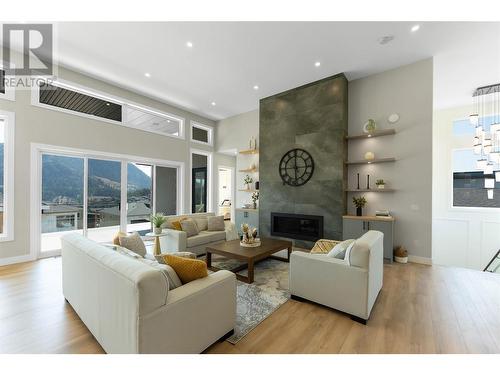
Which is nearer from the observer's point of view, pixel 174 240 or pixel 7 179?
pixel 7 179

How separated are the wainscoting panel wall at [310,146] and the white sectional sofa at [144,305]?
350cm

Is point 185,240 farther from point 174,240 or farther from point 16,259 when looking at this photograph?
point 16,259

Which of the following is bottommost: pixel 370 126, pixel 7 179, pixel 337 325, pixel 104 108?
pixel 337 325

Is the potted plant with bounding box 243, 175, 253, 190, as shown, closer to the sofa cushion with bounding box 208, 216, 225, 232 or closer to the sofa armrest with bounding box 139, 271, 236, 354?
the sofa cushion with bounding box 208, 216, 225, 232

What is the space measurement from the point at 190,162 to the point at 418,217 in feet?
19.6

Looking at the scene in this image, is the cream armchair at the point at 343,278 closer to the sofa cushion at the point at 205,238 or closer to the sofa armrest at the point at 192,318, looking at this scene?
the sofa armrest at the point at 192,318

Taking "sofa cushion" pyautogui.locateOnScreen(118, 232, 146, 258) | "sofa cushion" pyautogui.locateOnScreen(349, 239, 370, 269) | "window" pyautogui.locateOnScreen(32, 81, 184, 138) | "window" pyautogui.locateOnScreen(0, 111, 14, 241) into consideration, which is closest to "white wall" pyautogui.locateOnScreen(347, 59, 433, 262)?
"sofa cushion" pyautogui.locateOnScreen(349, 239, 370, 269)

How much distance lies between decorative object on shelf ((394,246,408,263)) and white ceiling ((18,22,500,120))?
362 cm

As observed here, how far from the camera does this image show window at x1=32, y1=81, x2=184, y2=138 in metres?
4.34

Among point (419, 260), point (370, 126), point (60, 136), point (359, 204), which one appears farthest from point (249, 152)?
point (419, 260)

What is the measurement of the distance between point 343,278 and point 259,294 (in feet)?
3.51

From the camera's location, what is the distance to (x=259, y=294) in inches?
109
